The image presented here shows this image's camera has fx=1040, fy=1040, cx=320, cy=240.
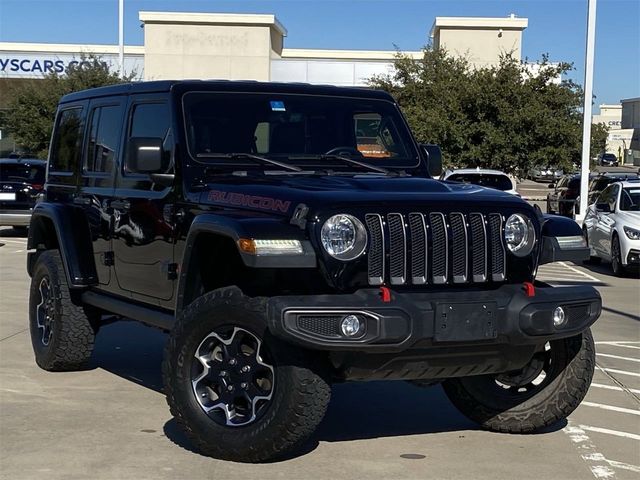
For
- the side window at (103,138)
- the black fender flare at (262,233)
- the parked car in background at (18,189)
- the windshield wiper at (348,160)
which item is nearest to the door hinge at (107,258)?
the side window at (103,138)

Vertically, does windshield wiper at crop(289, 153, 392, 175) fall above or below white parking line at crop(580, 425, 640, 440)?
above

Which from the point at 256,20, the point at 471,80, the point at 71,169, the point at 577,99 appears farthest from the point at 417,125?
the point at 71,169

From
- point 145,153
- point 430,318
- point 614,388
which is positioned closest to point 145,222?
point 145,153

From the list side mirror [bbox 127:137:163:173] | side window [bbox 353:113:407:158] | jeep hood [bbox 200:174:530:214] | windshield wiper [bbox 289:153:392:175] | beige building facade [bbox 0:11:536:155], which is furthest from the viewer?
beige building facade [bbox 0:11:536:155]

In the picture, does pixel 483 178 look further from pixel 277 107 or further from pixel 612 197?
pixel 277 107

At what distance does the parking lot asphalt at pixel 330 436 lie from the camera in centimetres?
559

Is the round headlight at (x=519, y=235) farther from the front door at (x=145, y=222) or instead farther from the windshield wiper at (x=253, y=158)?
the front door at (x=145, y=222)

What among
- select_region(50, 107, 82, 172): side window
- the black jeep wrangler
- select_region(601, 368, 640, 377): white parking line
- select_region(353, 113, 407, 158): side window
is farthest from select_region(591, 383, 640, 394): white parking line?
select_region(50, 107, 82, 172): side window

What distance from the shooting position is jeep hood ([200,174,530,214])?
5.45 m

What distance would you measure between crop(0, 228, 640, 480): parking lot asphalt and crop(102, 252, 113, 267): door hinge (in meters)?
0.93

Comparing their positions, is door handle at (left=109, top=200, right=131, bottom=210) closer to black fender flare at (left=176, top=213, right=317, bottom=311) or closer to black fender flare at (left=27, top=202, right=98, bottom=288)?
black fender flare at (left=27, top=202, right=98, bottom=288)

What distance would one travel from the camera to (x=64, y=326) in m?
7.88

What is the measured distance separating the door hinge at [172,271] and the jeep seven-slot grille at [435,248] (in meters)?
1.53

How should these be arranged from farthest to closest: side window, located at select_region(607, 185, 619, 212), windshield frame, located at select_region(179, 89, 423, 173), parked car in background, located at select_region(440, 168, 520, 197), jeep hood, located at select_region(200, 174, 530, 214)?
parked car in background, located at select_region(440, 168, 520, 197)
side window, located at select_region(607, 185, 619, 212)
windshield frame, located at select_region(179, 89, 423, 173)
jeep hood, located at select_region(200, 174, 530, 214)
